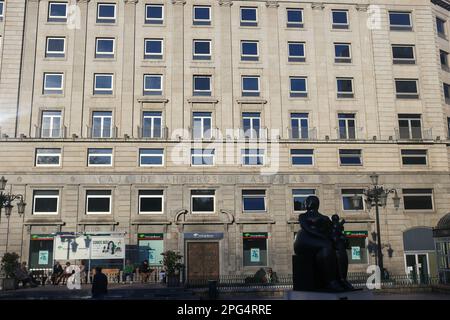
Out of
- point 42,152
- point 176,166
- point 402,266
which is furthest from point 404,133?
point 42,152

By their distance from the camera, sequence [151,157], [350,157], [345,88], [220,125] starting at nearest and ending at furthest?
1. [151,157]
2. [220,125]
3. [350,157]
4. [345,88]

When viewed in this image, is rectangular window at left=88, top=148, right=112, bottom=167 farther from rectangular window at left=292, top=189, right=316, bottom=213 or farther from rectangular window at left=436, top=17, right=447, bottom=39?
rectangular window at left=436, top=17, right=447, bottom=39

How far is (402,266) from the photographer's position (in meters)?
34.4

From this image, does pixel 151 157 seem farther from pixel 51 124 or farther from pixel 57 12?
pixel 57 12

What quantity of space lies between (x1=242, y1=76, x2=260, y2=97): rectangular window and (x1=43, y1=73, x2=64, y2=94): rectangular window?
14413mm

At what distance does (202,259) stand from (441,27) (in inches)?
1172

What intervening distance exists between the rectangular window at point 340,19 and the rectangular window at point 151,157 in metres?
18.4

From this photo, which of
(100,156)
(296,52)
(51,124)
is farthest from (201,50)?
(51,124)

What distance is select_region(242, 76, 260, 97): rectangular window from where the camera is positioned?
3669 centimetres

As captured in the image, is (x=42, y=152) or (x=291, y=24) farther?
(x=291, y=24)

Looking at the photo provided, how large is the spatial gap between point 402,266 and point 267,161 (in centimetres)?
1299

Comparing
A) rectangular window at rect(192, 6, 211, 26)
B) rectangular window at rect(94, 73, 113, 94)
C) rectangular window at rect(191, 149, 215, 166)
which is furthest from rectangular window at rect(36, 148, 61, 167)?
rectangular window at rect(192, 6, 211, 26)

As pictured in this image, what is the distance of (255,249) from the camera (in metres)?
34.3
